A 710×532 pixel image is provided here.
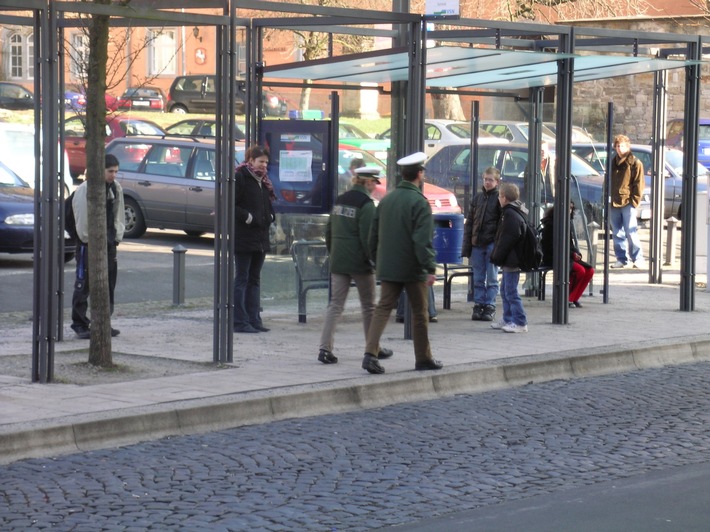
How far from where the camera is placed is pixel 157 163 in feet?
73.3

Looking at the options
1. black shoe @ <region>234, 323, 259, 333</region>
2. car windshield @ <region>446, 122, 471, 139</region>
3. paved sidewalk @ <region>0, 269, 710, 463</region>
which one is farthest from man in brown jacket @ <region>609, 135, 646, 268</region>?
black shoe @ <region>234, 323, 259, 333</region>

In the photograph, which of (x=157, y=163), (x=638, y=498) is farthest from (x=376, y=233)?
(x=157, y=163)

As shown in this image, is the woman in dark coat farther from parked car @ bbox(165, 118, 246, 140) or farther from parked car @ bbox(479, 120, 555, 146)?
parked car @ bbox(165, 118, 246, 140)

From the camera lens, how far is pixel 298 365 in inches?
418

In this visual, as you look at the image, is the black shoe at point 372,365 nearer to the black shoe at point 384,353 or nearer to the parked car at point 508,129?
the black shoe at point 384,353

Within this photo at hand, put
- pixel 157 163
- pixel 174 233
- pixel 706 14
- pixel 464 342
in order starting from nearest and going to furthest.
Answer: pixel 464 342
pixel 157 163
pixel 174 233
pixel 706 14

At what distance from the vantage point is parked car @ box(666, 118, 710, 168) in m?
32.5

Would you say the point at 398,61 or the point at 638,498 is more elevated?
the point at 398,61

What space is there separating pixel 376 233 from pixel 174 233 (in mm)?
13919

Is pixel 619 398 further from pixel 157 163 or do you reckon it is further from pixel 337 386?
pixel 157 163

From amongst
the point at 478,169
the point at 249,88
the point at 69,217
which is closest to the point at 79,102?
the point at 249,88

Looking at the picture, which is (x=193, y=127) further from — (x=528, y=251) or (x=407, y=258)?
(x=407, y=258)

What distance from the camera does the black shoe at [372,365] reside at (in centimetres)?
1012

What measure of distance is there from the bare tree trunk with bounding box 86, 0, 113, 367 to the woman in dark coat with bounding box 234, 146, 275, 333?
7.71 feet
